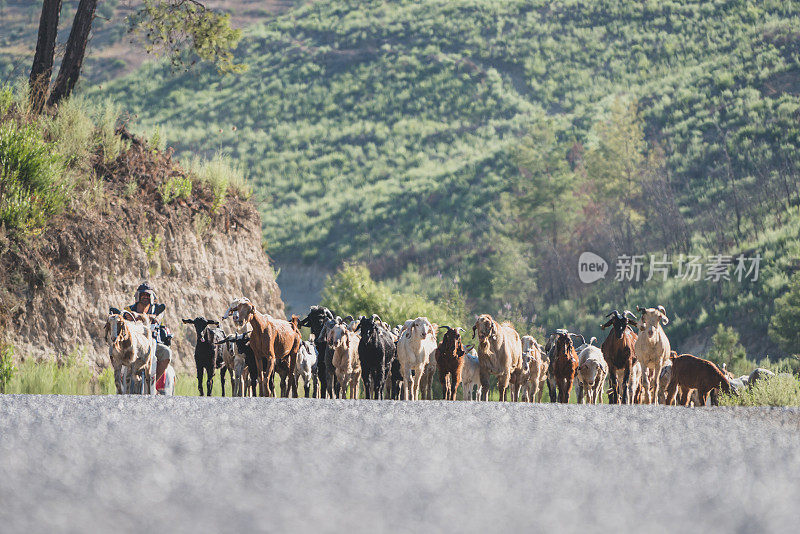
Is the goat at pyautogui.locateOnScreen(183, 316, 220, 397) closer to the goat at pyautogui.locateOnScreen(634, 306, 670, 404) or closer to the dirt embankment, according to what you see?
the dirt embankment

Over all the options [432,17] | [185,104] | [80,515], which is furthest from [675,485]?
[432,17]

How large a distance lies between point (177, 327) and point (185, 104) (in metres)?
70.5

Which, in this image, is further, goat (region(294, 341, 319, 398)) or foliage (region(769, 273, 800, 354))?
foliage (region(769, 273, 800, 354))

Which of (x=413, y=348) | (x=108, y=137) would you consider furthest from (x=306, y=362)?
(x=108, y=137)

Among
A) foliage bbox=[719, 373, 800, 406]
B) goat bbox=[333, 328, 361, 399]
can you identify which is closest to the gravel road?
foliage bbox=[719, 373, 800, 406]

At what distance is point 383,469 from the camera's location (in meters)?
7.20

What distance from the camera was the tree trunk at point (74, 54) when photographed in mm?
21547

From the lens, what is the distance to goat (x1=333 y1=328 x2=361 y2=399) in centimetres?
1530

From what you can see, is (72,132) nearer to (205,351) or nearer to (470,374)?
(205,351)

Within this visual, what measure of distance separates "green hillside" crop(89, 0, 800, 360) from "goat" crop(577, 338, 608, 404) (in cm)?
1312

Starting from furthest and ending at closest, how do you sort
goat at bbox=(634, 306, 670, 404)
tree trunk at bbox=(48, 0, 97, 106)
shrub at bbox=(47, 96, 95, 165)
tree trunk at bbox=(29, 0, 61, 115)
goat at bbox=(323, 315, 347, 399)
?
tree trunk at bbox=(48, 0, 97, 106), tree trunk at bbox=(29, 0, 61, 115), shrub at bbox=(47, 96, 95, 165), goat at bbox=(323, 315, 347, 399), goat at bbox=(634, 306, 670, 404)

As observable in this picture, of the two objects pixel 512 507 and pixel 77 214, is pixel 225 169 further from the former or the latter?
pixel 512 507

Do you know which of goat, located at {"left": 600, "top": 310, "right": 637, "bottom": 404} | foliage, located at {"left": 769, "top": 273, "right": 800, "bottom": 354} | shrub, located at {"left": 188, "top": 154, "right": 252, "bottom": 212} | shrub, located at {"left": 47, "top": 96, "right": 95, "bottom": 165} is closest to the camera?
goat, located at {"left": 600, "top": 310, "right": 637, "bottom": 404}

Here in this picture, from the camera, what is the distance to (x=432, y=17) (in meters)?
96.1
